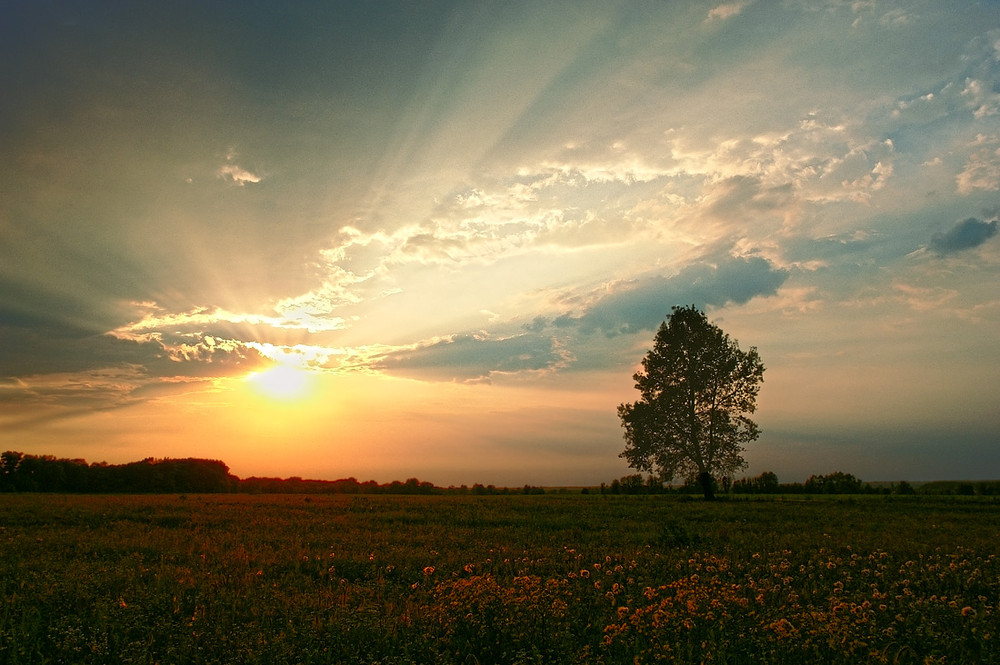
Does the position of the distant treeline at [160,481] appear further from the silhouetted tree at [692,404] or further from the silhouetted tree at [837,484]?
the silhouetted tree at [837,484]

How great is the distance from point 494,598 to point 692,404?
4034 centimetres

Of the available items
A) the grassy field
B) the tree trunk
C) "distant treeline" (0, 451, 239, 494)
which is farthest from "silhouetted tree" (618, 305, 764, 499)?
"distant treeline" (0, 451, 239, 494)

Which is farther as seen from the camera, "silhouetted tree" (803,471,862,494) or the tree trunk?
"silhouetted tree" (803,471,862,494)

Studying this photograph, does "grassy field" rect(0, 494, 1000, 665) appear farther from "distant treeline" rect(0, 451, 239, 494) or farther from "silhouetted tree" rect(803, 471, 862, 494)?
"distant treeline" rect(0, 451, 239, 494)

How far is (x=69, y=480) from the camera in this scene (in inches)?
2053

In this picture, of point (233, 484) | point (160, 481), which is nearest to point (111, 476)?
point (160, 481)

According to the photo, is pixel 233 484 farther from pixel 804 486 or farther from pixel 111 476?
pixel 804 486

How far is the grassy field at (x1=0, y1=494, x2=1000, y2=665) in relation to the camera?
5.35m

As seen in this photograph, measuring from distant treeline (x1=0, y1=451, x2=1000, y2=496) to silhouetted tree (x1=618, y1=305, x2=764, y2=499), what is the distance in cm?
222

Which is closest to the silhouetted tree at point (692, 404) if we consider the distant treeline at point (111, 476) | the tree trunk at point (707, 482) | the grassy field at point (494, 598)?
the tree trunk at point (707, 482)

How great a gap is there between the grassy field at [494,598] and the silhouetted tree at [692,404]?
2908cm

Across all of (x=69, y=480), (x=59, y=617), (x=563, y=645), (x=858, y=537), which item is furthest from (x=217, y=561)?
(x=69, y=480)

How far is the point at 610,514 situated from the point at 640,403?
2521cm

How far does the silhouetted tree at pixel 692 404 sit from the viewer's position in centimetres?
4234
